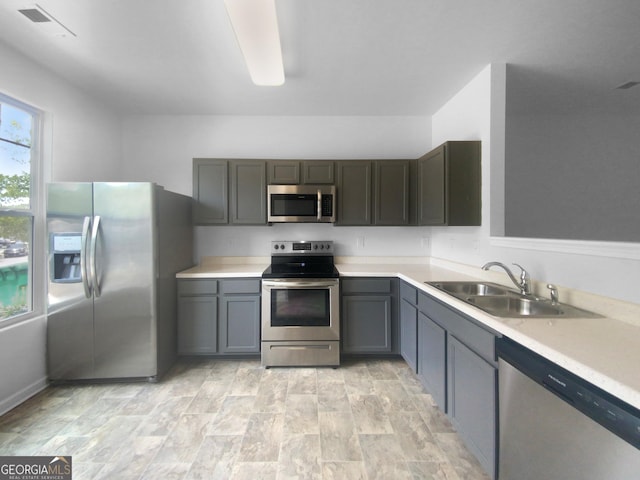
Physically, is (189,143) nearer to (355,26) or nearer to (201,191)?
(201,191)

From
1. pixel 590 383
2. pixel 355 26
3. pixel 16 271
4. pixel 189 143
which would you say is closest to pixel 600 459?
pixel 590 383

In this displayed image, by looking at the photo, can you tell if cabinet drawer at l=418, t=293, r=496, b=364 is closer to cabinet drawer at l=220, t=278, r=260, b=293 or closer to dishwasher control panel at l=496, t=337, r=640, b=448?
dishwasher control panel at l=496, t=337, r=640, b=448

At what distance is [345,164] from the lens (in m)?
2.92

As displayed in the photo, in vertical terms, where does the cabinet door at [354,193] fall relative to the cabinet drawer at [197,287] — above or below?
above

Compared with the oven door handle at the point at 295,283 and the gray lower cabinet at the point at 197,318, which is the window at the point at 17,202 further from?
the oven door handle at the point at 295,283

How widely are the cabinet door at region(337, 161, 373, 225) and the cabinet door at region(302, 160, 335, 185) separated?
0.11 m

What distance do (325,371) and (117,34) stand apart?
3212 mm

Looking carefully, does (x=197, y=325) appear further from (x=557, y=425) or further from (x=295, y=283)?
(x=557, y=425)

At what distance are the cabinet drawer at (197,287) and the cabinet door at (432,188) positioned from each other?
2.28 metres

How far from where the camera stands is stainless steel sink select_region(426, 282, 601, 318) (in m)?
1.39

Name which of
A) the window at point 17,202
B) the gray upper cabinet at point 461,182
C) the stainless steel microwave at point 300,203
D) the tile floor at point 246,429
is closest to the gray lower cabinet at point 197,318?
the tile floor at point 246,429

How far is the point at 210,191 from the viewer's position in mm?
2914

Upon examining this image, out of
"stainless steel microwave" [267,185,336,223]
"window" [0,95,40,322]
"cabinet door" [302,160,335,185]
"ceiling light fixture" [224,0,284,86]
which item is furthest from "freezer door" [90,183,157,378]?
"cabinet door" [302,160,335,185]

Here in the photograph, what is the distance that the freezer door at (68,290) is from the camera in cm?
222
